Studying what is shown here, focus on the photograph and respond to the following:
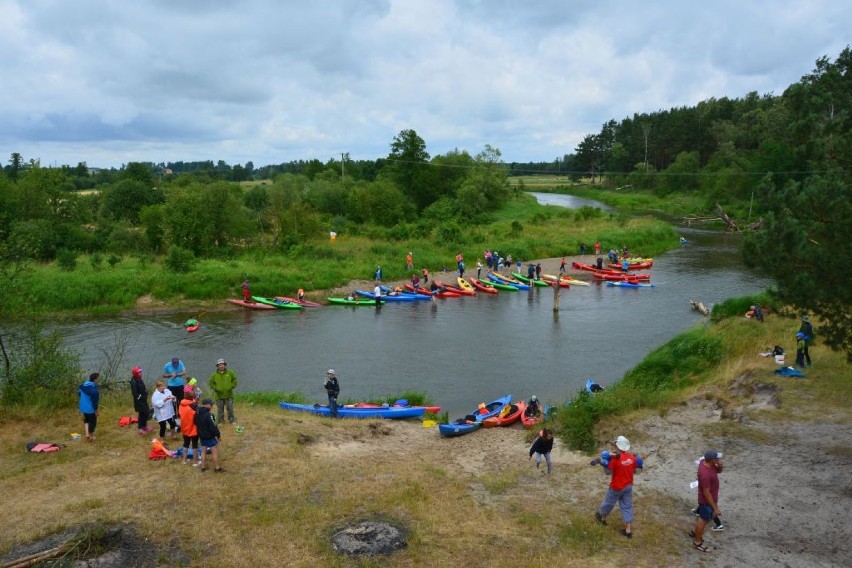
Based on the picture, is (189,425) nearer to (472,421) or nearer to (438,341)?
(472,421)

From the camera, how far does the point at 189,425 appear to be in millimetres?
11617

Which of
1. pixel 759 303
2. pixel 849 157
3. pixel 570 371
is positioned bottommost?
pixel 570 371

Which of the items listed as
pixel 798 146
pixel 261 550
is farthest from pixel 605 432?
pixel 261 550

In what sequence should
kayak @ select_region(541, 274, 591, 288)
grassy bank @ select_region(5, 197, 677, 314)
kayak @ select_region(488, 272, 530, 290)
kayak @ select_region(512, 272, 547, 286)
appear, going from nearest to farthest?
grassy bank @ select_region(5, 197, 677, 314)
kayak @ select_region(488, 272, 530, 290)
kayak @ select_region(512, 272, 547, 286)
kayak @ select_region(541, 274, 591, 288)

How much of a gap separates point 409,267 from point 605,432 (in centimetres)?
2816

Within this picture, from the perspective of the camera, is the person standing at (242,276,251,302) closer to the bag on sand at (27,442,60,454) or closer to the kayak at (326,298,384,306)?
the kayak at (326,298,384,306)

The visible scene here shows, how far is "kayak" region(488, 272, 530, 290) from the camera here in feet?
130

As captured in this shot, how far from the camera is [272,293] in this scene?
36.1 m

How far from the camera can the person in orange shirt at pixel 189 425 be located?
37.9ft

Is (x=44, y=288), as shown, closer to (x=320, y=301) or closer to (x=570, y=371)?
(x=320, y=301)

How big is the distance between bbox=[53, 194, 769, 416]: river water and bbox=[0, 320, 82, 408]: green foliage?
5.67 m

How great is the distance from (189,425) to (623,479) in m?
7.84

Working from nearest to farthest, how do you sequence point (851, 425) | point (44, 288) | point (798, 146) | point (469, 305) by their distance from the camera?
point (798, 146) → point (851, 425) → point (44, 288) → point (469, 305)

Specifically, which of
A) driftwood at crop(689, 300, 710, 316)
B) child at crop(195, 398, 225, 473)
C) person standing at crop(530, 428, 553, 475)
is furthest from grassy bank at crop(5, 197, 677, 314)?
driftwood at crop(689, 300, 710, 316)
